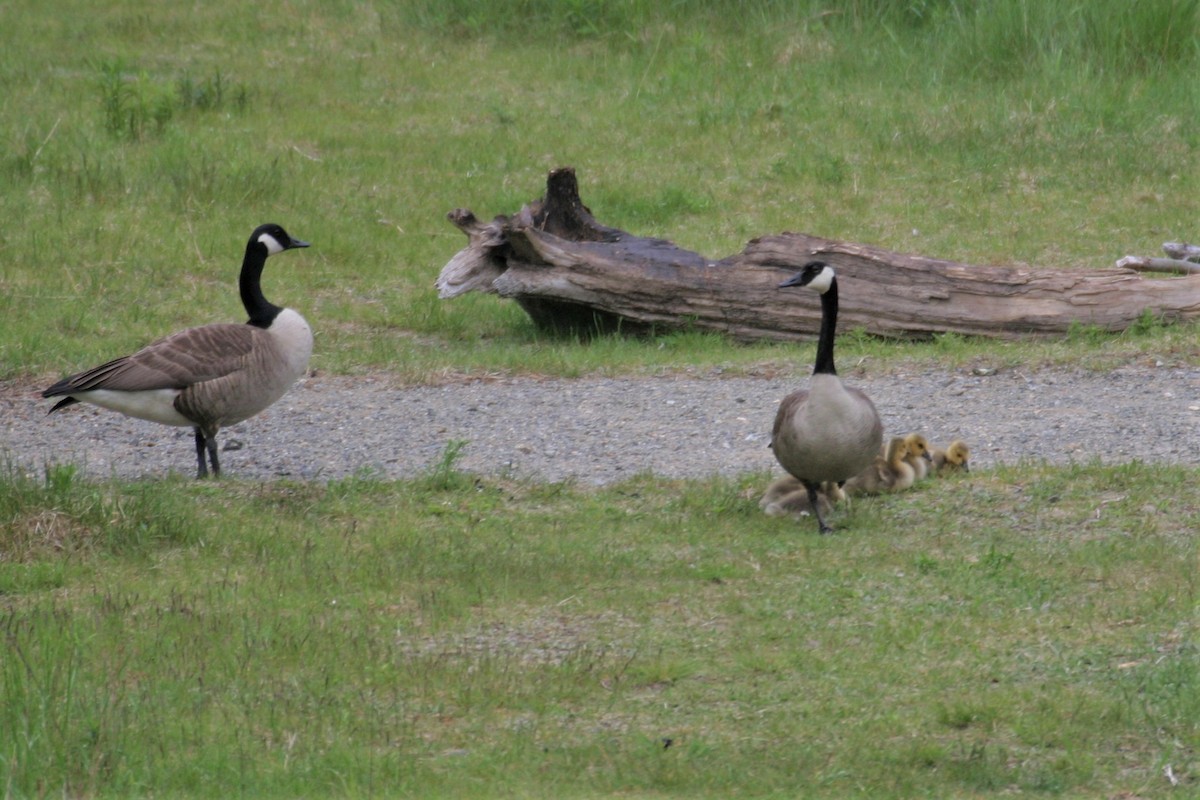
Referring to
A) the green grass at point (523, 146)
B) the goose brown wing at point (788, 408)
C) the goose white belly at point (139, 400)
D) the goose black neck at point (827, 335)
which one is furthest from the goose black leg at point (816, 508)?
the green grass at point (523, 146)

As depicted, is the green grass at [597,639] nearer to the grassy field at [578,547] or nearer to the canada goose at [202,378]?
the grassy field at [578,547]

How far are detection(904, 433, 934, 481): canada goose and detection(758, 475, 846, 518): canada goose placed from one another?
1.65 feet

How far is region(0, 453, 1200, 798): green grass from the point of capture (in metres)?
5.17

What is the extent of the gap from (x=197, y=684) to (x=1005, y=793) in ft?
9.75

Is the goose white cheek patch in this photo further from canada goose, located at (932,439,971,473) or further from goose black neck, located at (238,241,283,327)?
canada goose, located at (932,439,971,473)

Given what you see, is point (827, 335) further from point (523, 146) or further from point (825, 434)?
point (523, 146)

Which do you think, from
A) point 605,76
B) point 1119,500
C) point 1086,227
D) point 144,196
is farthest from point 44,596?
point 605,76

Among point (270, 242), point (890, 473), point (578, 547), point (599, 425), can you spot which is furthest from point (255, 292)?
point (890, 473)

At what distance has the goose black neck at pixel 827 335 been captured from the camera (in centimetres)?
792

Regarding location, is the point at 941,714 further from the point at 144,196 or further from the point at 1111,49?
the point at 1111,49

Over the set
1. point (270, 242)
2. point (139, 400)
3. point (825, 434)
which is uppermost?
point (270, 242)

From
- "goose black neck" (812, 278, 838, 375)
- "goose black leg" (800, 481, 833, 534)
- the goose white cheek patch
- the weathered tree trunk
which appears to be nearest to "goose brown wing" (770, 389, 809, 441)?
"goose black neck" (812, 278, 838, 375)

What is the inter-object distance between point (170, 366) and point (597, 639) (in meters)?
3.60

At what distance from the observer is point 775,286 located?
12.0m
